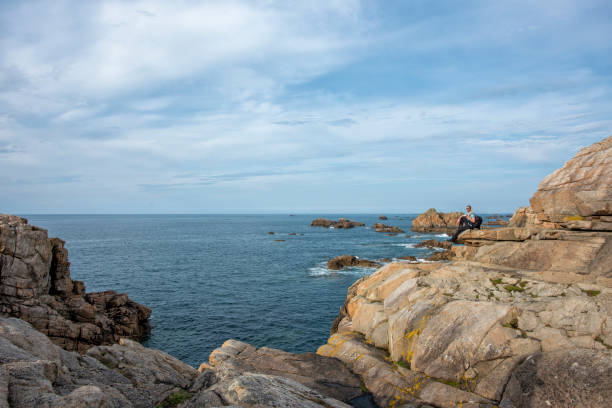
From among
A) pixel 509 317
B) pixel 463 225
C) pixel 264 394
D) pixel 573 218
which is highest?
pixel 573 218

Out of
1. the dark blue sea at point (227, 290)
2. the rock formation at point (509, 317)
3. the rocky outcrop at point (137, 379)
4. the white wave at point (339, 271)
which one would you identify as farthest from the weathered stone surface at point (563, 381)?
the white wave at point (339, 271)

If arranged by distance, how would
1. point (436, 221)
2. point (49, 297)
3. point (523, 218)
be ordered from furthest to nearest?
point (436, 221) → point (49, 297) → point (523, 218)

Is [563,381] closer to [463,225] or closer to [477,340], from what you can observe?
[477,340]

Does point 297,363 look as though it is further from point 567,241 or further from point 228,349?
point 567,241

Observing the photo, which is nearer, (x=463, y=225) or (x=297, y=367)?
(x=297, y=367)

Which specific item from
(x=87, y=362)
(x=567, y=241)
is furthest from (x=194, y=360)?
(x=567, y=241)

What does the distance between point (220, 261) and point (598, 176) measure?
213 ft

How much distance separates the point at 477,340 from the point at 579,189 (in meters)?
12.0

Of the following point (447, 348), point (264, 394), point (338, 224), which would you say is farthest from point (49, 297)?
point (338, 224)

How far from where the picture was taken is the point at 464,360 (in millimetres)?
12703

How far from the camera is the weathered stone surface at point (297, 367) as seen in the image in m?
14.0

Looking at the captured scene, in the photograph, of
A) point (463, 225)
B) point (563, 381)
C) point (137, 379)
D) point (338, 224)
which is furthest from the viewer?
point (338, 224)

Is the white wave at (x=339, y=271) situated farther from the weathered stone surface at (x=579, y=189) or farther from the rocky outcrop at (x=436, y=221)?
the rocky outcrop at (x=436, y=221)

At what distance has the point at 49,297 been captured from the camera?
2931 centimetres
